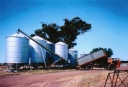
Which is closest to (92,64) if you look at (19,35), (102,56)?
(102,56)

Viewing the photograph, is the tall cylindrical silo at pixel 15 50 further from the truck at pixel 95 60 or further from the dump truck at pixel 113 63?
the dump truck at pixel 113 63

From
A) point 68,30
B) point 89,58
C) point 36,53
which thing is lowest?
point 89,58

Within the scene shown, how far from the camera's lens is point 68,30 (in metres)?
52.9

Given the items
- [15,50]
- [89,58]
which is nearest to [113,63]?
[89,58]

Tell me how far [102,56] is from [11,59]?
49.5ft

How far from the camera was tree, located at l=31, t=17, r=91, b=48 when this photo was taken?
52.8m

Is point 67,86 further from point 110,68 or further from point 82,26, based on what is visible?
point 82,26

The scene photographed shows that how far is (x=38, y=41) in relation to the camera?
3600 centimetres

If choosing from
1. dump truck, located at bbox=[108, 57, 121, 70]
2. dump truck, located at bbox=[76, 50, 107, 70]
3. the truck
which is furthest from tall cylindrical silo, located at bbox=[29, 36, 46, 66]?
dump truck, located at bbox=[108, 57, 121, 70]

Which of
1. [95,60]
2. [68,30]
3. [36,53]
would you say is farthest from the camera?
[68,30]

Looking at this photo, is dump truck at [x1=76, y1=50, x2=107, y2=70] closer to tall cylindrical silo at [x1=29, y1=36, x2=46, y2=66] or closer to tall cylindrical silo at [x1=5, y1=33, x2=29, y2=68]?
tall cylindrical silo at [x1=29, y1=36, x2=46, y2=66]

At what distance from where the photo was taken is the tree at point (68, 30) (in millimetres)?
52750

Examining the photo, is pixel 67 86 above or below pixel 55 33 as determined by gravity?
below

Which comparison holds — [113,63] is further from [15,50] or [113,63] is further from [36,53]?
[15,50]
